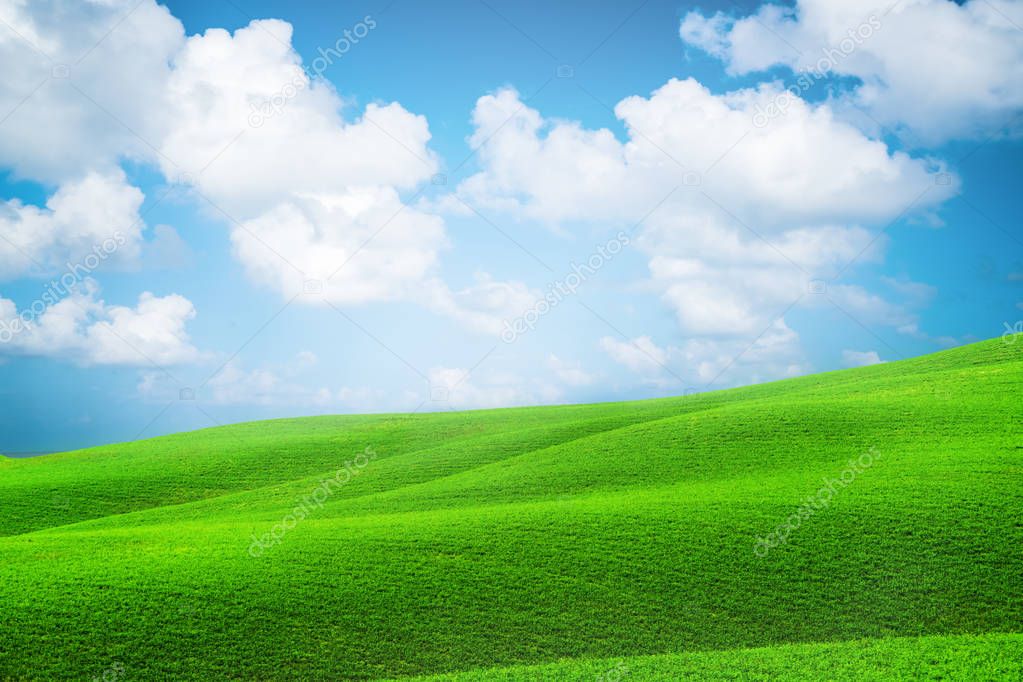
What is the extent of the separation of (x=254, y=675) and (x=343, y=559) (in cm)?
579

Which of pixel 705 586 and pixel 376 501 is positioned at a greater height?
pixel 376 501

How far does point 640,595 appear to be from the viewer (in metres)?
20.6

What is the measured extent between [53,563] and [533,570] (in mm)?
16096

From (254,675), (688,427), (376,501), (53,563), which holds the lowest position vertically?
(254,675)

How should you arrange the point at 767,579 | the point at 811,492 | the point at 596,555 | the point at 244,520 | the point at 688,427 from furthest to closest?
1. the point at 688,427
2. the point at 244,520
3. the point at 811,492
4. the point at 596,555
5. the point at 767,579

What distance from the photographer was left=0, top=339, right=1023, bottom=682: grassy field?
17.8 meters

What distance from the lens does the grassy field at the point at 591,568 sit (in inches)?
699

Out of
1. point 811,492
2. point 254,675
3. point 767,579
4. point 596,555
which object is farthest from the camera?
point 811,492

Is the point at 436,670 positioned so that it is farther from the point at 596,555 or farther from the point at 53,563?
the point at 53,563

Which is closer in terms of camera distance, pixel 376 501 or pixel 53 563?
pixel 53 563

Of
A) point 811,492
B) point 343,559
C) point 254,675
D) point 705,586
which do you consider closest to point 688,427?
point 811,492

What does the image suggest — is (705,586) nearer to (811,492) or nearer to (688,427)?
(811,492)

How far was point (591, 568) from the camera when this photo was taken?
22.0 meters

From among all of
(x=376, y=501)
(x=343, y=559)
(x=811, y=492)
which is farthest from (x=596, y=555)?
(x=376, y=501)
